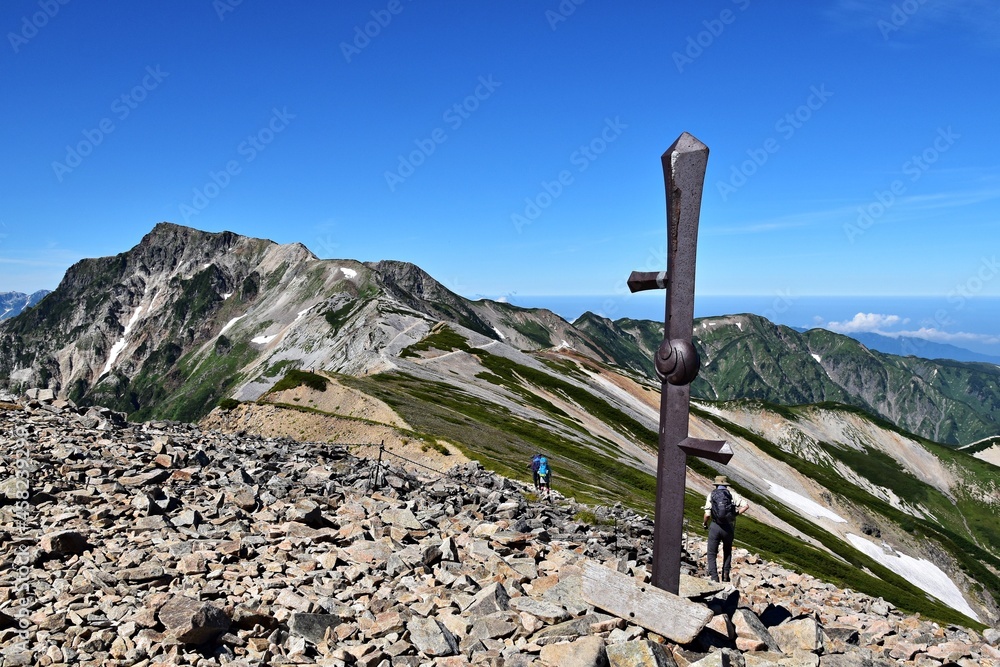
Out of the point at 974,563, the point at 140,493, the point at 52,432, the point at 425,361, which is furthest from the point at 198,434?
the point at 974,563

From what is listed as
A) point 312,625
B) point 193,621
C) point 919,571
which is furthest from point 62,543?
point 919,571

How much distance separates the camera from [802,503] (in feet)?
375

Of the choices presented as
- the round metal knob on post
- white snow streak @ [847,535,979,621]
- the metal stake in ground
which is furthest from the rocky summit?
white snow streak @ [847,535,979,621]

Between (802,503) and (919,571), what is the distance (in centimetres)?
2055

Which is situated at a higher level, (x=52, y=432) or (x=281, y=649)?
(x=52, y=432)

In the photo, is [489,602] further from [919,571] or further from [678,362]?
[919,571]

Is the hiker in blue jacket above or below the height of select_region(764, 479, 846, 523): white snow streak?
above

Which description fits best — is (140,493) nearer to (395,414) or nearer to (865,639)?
(865,639)

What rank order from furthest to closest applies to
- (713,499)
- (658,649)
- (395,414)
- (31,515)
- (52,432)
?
(395,414) → (52,432) → (713,499) → (31,515) → (658,649)

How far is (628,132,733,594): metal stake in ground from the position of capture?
391 inches

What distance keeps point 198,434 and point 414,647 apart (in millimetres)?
23094

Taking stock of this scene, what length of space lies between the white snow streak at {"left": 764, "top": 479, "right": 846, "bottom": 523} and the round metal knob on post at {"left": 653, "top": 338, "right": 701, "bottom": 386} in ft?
369

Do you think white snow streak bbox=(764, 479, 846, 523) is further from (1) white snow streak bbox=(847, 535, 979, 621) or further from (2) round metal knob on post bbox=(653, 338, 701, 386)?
(2) round metal knob on post bbox=(653, 338, 701, 386)

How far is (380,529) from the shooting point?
54.0 feet
